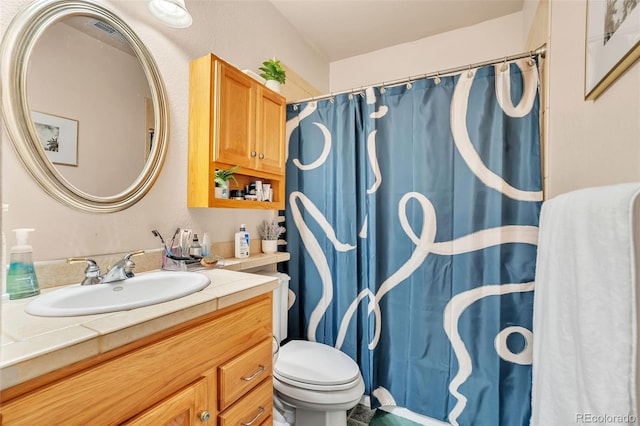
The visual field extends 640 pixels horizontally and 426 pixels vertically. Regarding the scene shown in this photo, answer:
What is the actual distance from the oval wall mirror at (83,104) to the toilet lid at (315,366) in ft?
3.36

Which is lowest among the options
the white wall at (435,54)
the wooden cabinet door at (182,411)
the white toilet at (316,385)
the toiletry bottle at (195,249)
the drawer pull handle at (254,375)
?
the white toilet at (316,385)

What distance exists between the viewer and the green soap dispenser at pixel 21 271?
2.53ft

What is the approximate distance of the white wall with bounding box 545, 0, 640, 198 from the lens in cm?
61

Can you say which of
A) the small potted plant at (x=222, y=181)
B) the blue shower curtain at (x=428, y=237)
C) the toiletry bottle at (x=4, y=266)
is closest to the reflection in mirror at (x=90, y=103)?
the toiletry bottle at (x=4, y=266)

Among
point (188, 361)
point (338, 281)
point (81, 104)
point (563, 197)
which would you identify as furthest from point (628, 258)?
point (81, 104)

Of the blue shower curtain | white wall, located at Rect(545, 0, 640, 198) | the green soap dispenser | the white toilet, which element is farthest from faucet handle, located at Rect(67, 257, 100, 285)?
white wall, located at Rect(545, 0, 640, 198)

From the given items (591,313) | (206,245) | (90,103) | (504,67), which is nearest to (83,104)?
(90,103)

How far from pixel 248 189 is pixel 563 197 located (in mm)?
1361

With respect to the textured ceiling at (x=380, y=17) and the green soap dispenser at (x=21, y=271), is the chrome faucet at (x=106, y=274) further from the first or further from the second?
the textured ceiling at (x=380, y=17)

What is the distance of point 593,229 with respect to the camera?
0.56 m

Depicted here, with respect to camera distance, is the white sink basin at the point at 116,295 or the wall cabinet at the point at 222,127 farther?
the wall cabinet at the point at 222,127

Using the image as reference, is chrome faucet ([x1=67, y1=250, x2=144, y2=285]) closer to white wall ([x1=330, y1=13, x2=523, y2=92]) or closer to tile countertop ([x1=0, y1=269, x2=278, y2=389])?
tile countertop ([x1=0, y1=269, x2=278, y2=389])

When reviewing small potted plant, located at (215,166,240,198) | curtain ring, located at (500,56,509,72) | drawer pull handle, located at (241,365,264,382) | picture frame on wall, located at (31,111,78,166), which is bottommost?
drawer pull handle, located at (241,365,264,382)

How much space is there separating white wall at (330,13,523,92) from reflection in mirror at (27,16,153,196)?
191 centimetres
